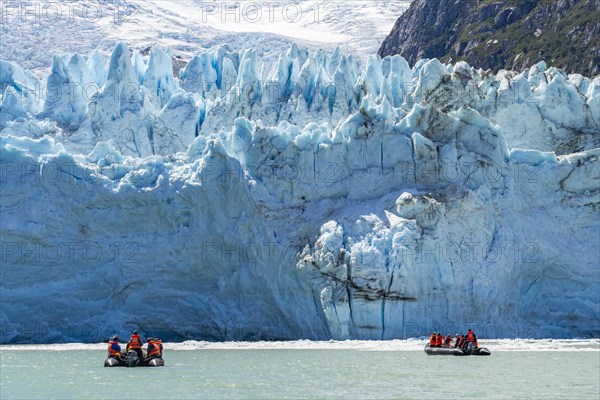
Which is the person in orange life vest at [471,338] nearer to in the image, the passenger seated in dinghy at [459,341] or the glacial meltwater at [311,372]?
the passenger seated in dinghy at [459,341]

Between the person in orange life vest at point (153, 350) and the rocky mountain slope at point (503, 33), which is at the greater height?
the rocky mountain slope at point (503, 33)

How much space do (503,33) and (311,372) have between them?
6005cm

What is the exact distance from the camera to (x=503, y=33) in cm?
8012

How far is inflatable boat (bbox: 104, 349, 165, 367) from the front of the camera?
25.7 meters

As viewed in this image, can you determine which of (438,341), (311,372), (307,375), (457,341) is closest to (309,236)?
(438,341)

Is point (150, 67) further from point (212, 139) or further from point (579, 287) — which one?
→ point (579, 287)

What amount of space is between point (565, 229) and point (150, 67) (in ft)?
57.8

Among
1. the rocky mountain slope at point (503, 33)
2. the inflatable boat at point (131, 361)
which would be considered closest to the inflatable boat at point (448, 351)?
the inflatable boat at point (131, 361)

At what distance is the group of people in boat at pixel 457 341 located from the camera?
2833cm

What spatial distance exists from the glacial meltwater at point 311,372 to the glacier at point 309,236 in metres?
1.30

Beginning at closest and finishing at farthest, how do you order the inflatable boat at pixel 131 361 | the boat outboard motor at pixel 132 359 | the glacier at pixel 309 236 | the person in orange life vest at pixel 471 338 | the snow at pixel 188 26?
the inflatable boat at pixel 131 361 → the boat outboard motor at pixel 132 359 → the person in orange life vest at pixel 471 338 → the glacier at pixel 309 236 → the snow at pixel 188 26

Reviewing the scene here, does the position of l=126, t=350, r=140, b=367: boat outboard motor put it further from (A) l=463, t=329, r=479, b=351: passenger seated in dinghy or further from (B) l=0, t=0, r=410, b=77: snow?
(B) l=0, t=0, r=410, b=77: snow

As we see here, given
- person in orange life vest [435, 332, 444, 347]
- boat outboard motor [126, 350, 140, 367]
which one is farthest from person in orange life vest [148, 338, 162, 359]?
person in orange life vest [435, 332, 444, 347]

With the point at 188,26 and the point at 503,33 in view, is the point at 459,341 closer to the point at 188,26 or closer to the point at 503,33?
the point at 503,33
